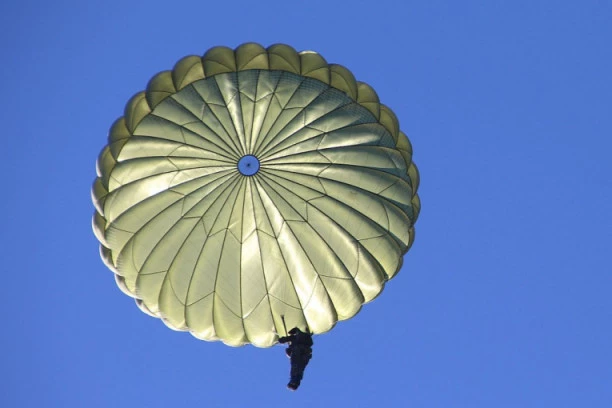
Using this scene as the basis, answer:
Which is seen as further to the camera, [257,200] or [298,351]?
[257,200]

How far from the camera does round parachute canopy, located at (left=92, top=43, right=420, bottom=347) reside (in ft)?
114

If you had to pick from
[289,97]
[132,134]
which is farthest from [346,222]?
[132,134]

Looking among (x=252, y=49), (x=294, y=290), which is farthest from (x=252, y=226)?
(x=252, y=49)

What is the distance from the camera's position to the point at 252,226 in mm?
35219

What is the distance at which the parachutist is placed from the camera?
34594 millimetres

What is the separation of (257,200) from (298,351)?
13.5 feet

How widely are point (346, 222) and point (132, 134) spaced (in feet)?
19.8

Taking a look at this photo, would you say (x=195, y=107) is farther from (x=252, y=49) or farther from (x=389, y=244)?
(x=389, y=244)

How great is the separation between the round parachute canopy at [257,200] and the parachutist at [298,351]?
0.40m

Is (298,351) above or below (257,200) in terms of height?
below

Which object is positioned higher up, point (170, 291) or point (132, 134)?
point (132, 134)

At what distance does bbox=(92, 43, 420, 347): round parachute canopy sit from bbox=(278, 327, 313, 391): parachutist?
1.32ft

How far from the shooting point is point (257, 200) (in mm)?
35094

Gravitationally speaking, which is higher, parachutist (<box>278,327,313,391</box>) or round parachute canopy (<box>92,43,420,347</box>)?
round parachute canopy (<box>92,43,420,347</box>)
